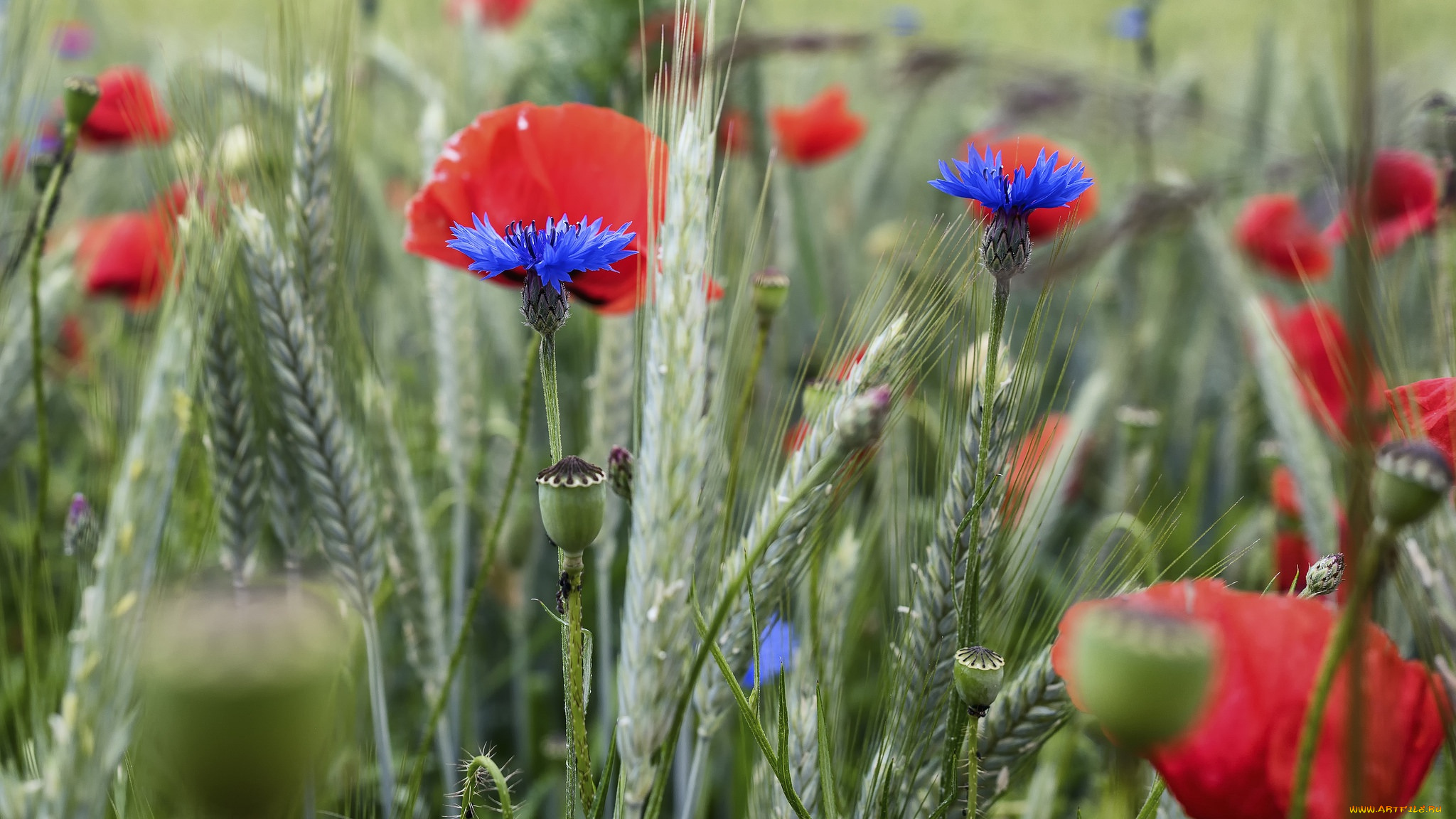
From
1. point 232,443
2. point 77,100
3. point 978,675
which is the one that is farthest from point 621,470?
point 77,100

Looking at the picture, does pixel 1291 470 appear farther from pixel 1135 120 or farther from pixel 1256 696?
pixel 1256 696

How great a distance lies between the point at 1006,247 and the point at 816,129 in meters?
0.94

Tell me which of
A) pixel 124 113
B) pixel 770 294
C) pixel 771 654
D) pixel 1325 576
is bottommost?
pixel 771 654

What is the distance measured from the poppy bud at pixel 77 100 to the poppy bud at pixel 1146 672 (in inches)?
22.7

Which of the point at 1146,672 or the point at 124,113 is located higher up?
the point at 124,113

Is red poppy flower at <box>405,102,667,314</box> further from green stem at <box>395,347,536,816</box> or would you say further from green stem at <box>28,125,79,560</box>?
green stem at <box>28,125,79,560</box>

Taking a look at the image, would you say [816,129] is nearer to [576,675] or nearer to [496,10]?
[496,10]

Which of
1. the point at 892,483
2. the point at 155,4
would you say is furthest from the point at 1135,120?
the point at 155,4

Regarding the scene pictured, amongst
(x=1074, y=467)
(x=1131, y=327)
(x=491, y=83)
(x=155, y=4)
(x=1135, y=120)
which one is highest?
(x=155, y=4)

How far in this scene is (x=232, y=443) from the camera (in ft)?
1.81

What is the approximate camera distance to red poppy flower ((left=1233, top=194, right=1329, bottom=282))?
109cm

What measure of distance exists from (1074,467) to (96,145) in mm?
1081

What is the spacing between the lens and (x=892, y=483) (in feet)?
2.18

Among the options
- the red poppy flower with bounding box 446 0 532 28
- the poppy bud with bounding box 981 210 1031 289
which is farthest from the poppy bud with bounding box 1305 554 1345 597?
the red poppy flower with bounding box 446 0 532 28
